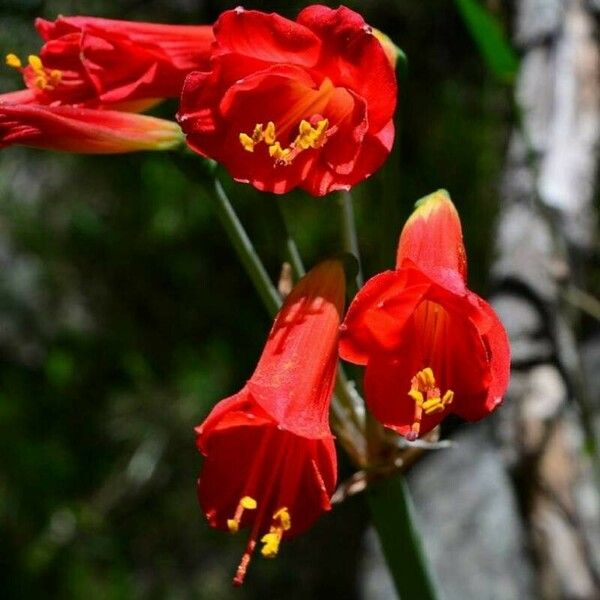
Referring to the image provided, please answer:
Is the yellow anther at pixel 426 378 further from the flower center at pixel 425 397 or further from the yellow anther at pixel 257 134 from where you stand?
the yellow anther at pixel 257 134

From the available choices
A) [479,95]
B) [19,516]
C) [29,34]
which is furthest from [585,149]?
[19,516]

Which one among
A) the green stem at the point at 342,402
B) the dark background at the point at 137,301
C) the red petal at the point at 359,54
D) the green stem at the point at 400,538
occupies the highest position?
the red petal at the point at 359,54

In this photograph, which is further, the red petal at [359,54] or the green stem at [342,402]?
the green stem at [342,402]

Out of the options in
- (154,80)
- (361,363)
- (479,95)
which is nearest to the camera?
(361,363)

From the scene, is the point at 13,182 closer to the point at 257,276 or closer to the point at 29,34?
the point at 29,34

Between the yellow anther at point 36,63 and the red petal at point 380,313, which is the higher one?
the yellow anther at point 36,63

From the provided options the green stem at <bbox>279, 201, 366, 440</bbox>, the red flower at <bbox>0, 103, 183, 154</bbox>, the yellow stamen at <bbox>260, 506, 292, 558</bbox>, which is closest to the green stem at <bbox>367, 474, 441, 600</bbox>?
the green stem at <bbox>279, 201, 366, 440</bbox>

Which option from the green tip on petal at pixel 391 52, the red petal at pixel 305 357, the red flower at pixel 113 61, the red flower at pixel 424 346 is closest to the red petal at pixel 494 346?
the red flower at pixel 424 346

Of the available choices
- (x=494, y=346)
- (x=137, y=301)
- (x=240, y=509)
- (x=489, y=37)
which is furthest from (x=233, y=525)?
(x=137, y=301)
